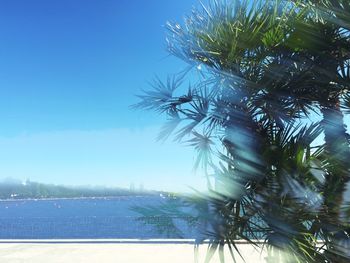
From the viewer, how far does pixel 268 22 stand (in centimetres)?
247

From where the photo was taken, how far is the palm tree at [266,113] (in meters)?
2.20

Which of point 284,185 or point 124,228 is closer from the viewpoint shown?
point 284,185

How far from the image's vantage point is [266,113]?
8.39 ft

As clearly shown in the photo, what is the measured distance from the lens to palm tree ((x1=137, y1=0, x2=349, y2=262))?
2.20 m

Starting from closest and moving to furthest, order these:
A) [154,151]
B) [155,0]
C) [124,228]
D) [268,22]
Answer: [268,22] < [154,151] < [155,0] < [124,228]

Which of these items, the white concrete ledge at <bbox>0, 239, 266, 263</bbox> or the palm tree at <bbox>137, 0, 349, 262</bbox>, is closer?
the palm tree at <bbox>137, 0, 349, 262</bbox>

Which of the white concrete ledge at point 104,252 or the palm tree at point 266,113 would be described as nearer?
the palm tree at point 266,113

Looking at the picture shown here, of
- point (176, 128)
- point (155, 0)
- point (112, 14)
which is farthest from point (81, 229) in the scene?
point (176, 128)

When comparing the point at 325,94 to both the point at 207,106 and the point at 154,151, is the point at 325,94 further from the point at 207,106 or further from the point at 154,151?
the point at 154,151

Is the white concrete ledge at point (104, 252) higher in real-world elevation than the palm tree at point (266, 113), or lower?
lower

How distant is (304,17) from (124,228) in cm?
1282

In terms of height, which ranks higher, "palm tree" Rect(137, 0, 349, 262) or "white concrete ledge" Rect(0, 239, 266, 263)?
"palm tree" Rect(137, 0, 349, 262)

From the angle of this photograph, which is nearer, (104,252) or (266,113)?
(266,113)

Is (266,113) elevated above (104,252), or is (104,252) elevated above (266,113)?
(266,113)
